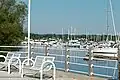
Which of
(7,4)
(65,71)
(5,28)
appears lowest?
(65,71)

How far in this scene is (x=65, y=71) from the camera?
15.3 meters

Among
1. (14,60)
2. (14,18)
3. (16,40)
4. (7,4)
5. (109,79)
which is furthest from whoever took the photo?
(7,4)

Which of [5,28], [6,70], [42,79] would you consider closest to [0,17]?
[5,28]

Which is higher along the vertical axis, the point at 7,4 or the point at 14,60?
the point at 7,4

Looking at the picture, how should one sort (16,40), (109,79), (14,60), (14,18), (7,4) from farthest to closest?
(7,4), (14,18), (16,40), (14,60), (109,79)

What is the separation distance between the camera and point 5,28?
29344mm

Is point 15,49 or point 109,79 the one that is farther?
point 15,49

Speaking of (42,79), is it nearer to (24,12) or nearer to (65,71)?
(65,71)

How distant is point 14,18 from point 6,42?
370 cm

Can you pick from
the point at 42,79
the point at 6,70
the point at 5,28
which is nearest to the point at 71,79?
the point at 42,79

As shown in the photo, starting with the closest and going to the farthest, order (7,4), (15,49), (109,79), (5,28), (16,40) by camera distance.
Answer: (109,79) < (15,49) < (5,28) < (16,40) < (7,4)

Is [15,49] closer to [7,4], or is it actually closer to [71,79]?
[71,79]

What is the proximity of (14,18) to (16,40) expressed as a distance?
126 inches

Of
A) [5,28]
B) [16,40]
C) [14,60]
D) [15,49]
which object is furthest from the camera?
[16,40]
